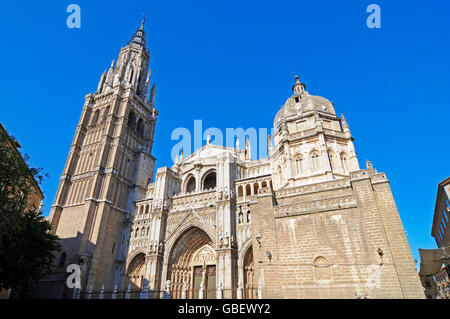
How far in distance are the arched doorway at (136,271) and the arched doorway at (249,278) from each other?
1062cm

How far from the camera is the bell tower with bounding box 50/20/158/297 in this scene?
26.3 meters

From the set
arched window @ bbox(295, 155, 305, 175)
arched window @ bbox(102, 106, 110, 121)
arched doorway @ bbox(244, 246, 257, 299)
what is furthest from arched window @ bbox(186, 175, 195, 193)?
arched window @ bbox(295, 155, 305, 175)

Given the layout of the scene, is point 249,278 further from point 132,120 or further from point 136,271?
point 132,120

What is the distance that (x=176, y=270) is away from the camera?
2522 cm

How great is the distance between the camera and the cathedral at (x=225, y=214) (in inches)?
524

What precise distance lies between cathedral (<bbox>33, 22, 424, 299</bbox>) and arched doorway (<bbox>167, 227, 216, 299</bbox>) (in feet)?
0.33

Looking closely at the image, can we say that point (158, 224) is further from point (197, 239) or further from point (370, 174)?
point (370, 174)

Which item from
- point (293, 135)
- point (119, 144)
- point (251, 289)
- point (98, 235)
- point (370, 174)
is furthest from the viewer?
point (119, 144)

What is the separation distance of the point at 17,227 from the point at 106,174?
1864cm

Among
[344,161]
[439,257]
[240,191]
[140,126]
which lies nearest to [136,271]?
[240,191]

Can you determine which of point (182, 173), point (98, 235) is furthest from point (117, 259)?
point (182, 173)

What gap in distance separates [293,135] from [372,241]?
12700 mm

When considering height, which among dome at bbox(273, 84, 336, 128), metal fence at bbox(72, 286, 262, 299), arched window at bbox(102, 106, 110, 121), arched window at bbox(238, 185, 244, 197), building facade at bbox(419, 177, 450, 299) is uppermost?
arched window at bbox(102, 106, 110, 121)

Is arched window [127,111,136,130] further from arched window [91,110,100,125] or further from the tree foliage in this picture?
the tree foliage
